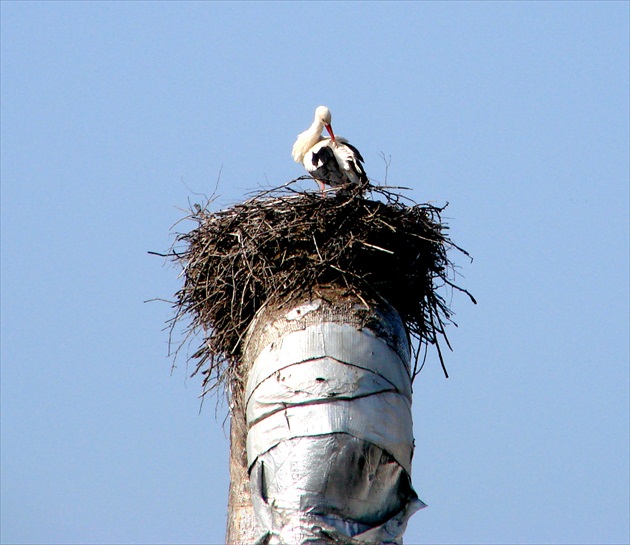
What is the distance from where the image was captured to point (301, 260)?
28.6ft

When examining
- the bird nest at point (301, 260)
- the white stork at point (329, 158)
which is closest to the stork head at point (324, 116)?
the white stork at point (329, 158)

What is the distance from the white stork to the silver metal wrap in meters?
4.32

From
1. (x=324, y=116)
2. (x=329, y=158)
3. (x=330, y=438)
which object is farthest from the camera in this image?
(x=324, y=116)

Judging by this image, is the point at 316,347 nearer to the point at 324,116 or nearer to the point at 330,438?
the point at 330,438

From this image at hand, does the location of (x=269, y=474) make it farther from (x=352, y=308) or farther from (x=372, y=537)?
(x=352, y=308)

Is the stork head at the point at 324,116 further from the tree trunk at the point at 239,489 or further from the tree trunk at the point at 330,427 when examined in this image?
the tree trunk at the point at 330,427

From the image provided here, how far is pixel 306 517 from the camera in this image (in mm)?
7203

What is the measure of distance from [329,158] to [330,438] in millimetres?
5492

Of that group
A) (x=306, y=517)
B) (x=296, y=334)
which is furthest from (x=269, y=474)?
(x=296, y=334)

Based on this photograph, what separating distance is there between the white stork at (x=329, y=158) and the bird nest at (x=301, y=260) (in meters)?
2.57

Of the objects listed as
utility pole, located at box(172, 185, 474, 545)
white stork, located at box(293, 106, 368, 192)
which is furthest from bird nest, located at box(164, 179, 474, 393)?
white stork, located at box(293, 106, 368, 192)

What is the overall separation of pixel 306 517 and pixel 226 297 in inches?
93.5

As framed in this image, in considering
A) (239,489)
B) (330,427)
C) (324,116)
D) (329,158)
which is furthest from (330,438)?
(324,116)

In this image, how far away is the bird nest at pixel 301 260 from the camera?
856 cm
